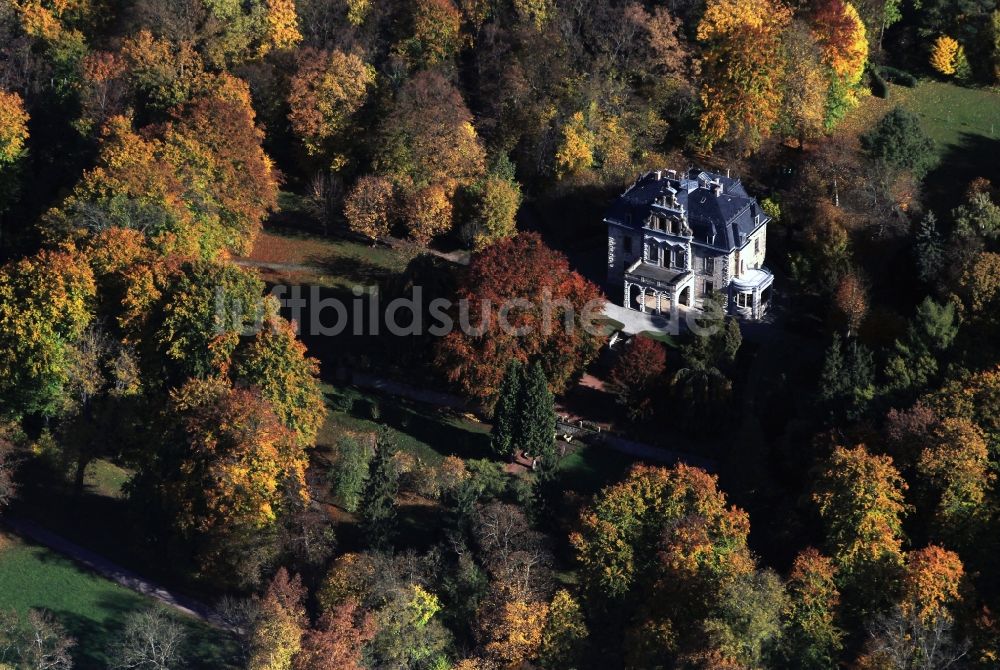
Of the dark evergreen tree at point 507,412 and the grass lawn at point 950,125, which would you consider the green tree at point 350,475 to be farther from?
the grass lawn at point 950,125

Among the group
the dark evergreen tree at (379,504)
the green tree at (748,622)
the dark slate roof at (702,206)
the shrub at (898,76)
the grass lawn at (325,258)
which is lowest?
the green tree at (748,622)

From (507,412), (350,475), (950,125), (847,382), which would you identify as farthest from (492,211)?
(950,125)

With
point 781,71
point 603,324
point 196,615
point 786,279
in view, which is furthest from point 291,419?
point 781,71

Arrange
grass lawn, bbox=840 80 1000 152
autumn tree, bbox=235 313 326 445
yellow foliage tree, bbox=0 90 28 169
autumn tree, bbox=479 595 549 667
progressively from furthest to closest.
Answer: grass lawn, bbox=840 80 1000 152
yellow foliage tree, bbox=0 90 28 169
autumn tree, bbox=235 313 326 445
autumn tree, bbox=479 595 549 667

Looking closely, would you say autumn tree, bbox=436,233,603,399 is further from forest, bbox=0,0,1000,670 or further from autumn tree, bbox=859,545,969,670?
autumn tree, bbox=859,545,969,670

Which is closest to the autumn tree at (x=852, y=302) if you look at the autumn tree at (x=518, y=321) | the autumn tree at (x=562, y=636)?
the autumn tree at (x=518, y=321)

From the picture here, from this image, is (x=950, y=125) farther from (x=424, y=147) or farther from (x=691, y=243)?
(x=424, y=147)

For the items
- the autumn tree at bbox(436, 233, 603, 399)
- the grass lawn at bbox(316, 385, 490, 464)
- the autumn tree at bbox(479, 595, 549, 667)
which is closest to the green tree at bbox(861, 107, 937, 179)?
the autumn tree at bbox(436, 233, 603, 399)

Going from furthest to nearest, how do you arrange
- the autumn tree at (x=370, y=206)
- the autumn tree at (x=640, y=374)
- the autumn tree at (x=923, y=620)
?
the autumn tree at (x=370, y=206)
the autumn tree at (x=640, y=374)
the autumn tree at (x=923, y=620)
